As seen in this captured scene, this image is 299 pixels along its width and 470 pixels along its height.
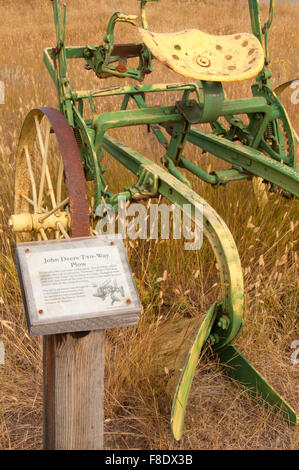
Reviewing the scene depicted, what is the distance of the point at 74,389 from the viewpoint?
5.10ft

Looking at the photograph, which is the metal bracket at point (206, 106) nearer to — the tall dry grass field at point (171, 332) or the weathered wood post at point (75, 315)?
the tall dry grass field at point (171, 332)

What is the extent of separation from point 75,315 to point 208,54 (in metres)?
1.60

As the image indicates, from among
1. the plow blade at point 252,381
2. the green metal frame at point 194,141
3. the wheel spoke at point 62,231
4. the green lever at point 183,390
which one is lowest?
the plow blade at point 252,381

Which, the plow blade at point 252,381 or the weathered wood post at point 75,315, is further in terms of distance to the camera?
the plow blade at point 252,381

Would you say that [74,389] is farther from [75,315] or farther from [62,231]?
[62,231]

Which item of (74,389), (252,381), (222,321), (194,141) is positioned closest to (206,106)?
(194,141)

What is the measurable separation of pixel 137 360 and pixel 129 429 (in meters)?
0.27

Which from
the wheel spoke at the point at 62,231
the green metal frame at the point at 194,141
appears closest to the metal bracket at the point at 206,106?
the green metal frame at the point at 194,141

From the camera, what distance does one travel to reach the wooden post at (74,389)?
1.52 meters

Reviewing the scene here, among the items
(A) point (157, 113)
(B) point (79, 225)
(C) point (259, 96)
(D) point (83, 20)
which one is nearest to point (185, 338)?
(B) point (79, 225)

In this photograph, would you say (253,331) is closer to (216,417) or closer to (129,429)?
(216,417)

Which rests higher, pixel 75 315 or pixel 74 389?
pixel 75 315

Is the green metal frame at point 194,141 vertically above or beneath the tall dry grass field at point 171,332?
above

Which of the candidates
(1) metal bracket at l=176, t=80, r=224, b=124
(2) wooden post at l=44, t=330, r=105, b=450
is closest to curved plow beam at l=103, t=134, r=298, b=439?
(2) wooden post at l=44, t=330, r=105, b=450
